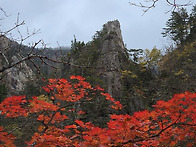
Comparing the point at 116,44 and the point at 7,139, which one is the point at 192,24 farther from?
the point at 7,139

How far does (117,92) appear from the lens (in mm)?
21844

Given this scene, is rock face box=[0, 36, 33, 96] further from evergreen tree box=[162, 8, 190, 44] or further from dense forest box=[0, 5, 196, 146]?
evergreen tree box=[162, 8, 190, 44]

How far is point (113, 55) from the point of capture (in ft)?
88.9

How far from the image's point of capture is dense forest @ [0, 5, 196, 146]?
3.60 metres

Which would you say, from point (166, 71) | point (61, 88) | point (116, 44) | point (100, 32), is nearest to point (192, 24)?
point (166, 71)

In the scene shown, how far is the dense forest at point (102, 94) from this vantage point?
360 centimetres

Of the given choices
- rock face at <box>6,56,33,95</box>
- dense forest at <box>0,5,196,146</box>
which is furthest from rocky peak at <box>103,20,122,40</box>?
rock face at <box>6,56,33,95</box>

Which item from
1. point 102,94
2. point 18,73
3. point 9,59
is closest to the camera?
point 9,59

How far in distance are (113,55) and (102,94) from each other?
13.5 meters

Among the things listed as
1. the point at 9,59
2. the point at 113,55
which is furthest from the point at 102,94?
the point at 113,55

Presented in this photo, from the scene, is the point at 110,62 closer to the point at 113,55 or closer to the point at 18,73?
the point at 113,55

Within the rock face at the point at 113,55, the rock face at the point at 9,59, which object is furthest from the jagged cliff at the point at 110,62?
the rock face at the point at 9,59

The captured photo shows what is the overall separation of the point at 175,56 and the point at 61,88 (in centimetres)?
1830

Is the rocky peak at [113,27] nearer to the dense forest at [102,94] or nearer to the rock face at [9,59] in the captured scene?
the dense forest at [102,94]
